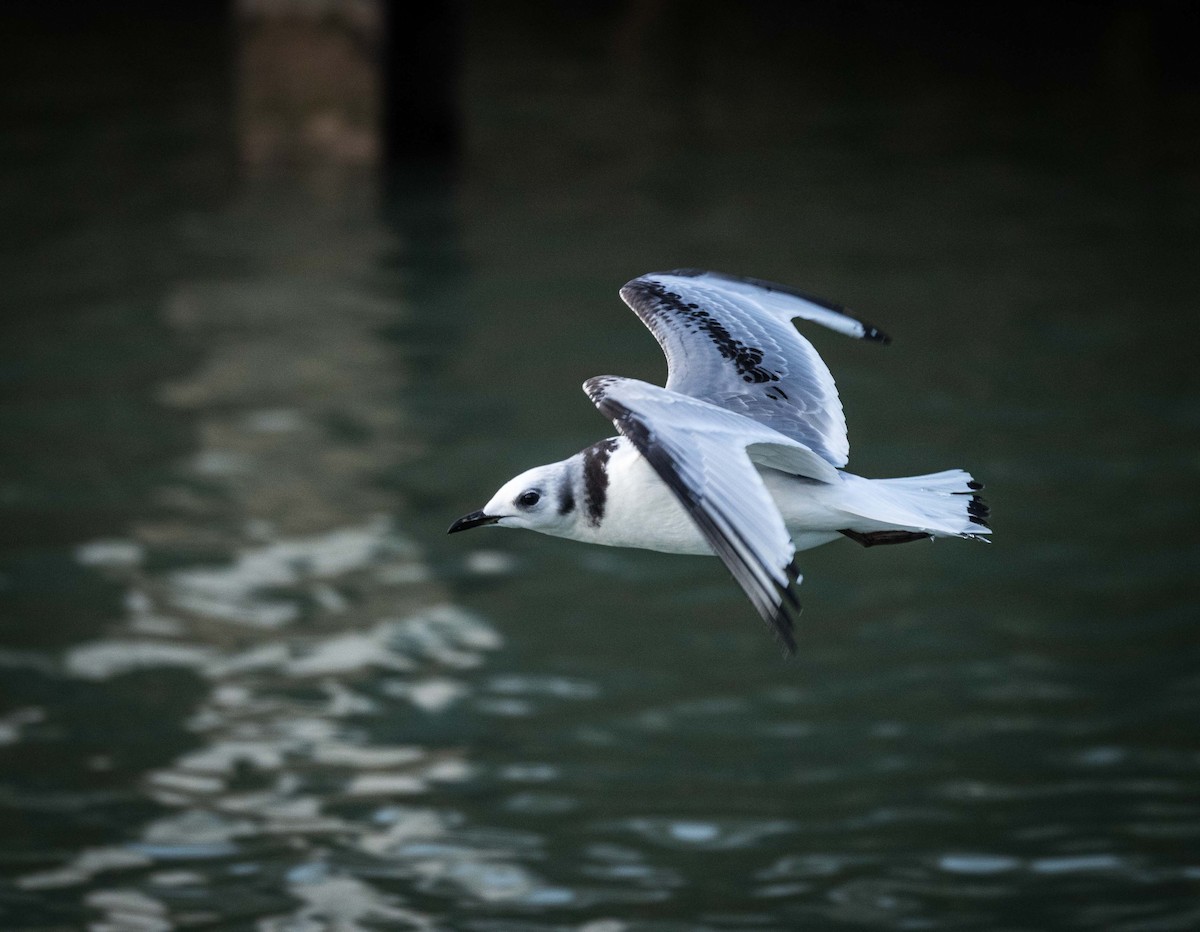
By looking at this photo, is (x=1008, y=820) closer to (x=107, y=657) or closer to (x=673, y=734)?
(x=673, y=734)

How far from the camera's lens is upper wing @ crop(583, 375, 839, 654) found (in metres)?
5.33

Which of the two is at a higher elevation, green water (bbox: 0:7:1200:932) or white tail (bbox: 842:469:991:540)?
green water (bbox: 0:7:1200:932)

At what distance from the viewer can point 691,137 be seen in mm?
22125

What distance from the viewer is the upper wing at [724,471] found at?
533 centimetres

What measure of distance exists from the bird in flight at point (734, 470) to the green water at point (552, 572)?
3387mm

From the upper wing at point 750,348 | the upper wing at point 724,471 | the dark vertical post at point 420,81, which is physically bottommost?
the upper wing at point 724,471

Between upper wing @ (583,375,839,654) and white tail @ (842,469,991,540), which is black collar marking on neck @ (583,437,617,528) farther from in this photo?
white tail @ (842,469,991,540)

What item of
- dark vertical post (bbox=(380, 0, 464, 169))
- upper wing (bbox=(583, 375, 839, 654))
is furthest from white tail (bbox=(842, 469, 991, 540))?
dark vertical post (bbox=(380, 0, 464, 169))

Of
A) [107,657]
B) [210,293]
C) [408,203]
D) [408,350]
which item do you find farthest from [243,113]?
[107,657]

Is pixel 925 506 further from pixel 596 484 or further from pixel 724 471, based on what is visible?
pixel 596 484

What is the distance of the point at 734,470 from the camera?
227 inches

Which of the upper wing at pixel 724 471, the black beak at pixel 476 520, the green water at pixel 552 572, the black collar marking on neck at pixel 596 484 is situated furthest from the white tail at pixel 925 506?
the green water at pixel 552 572

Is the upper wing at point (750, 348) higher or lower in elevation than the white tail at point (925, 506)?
higher

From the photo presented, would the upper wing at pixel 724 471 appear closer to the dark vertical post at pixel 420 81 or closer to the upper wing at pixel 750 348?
the upper wing at pixel 750 348
